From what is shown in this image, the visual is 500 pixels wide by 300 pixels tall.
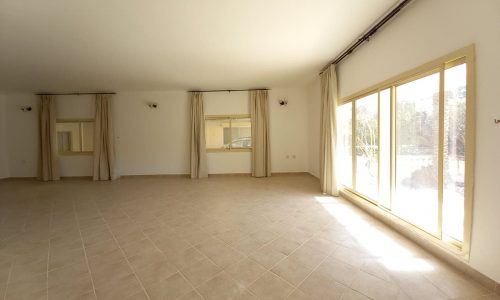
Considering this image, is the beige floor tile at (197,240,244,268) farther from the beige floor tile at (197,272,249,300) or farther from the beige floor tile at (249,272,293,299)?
the beige floor tile at (249,272,293,299)

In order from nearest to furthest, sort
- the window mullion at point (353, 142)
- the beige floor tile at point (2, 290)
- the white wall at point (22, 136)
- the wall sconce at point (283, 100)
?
1. the beige floor tile at point (2, 290)
2. the window mullion at point (353, 142)
3. the wall sconce at point (283, 100)
4. the white wall at point (22, 136)

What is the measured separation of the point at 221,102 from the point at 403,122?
4772 mm

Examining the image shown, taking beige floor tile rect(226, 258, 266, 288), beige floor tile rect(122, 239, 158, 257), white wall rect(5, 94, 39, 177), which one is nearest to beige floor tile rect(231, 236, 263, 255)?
beige floor tile rect(226, 258, 266, 288)

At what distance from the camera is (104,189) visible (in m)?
4.82

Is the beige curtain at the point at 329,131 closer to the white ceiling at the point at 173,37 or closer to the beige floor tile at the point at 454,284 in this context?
the white ceiling at the point at 173,37

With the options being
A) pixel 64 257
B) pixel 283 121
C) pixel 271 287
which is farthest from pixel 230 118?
pixel 271 287

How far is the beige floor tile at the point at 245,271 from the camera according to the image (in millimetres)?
1571

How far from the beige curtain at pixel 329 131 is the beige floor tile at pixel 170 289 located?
3.22 metres

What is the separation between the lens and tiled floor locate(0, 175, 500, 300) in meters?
1.48

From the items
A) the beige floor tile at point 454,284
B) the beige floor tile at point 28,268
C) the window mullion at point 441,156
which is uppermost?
the window mullion at point 441,156

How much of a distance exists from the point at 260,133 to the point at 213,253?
14.0 feet

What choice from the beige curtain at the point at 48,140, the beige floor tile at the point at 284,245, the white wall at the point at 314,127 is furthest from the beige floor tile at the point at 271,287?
the beige curtain at the point at 48,140

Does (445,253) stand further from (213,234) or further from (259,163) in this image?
(259,163)

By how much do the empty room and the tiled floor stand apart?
0.02m
